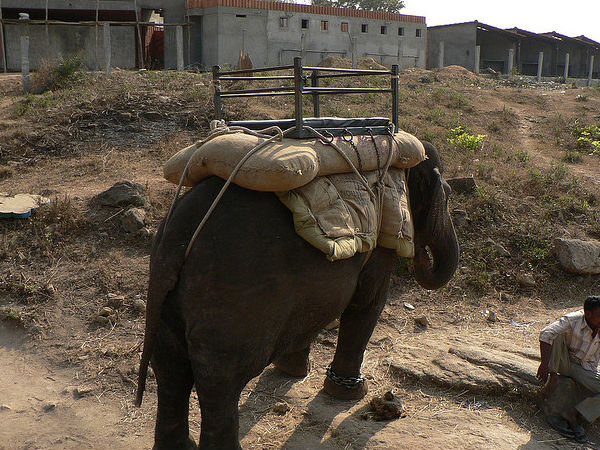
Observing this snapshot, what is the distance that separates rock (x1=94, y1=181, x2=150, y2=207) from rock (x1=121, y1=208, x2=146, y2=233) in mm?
263

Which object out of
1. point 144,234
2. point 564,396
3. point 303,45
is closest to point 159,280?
point 564,396

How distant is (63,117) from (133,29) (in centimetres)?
1366

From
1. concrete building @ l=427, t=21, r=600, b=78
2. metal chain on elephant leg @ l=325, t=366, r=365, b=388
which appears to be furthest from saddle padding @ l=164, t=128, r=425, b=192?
concrete building @ l=427, t=21, r=600, b=78

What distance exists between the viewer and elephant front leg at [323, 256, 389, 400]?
3.91m

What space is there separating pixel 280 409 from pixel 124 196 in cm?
335

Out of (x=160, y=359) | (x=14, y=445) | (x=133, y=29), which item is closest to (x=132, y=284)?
(x=14, y=445)

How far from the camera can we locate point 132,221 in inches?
245

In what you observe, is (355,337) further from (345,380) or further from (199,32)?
(199,32)

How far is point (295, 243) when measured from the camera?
2975 millimetres

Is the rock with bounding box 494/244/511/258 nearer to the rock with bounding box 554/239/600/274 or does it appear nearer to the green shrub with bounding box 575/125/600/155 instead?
the rock with bounding box 554/239/600/274

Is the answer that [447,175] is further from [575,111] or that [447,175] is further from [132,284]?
[575,111]

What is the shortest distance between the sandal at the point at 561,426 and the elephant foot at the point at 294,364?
1.80 metres

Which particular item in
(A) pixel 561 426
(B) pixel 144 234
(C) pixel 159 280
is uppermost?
(C) pixel 159 280

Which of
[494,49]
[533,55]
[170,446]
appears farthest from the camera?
[533,55]
